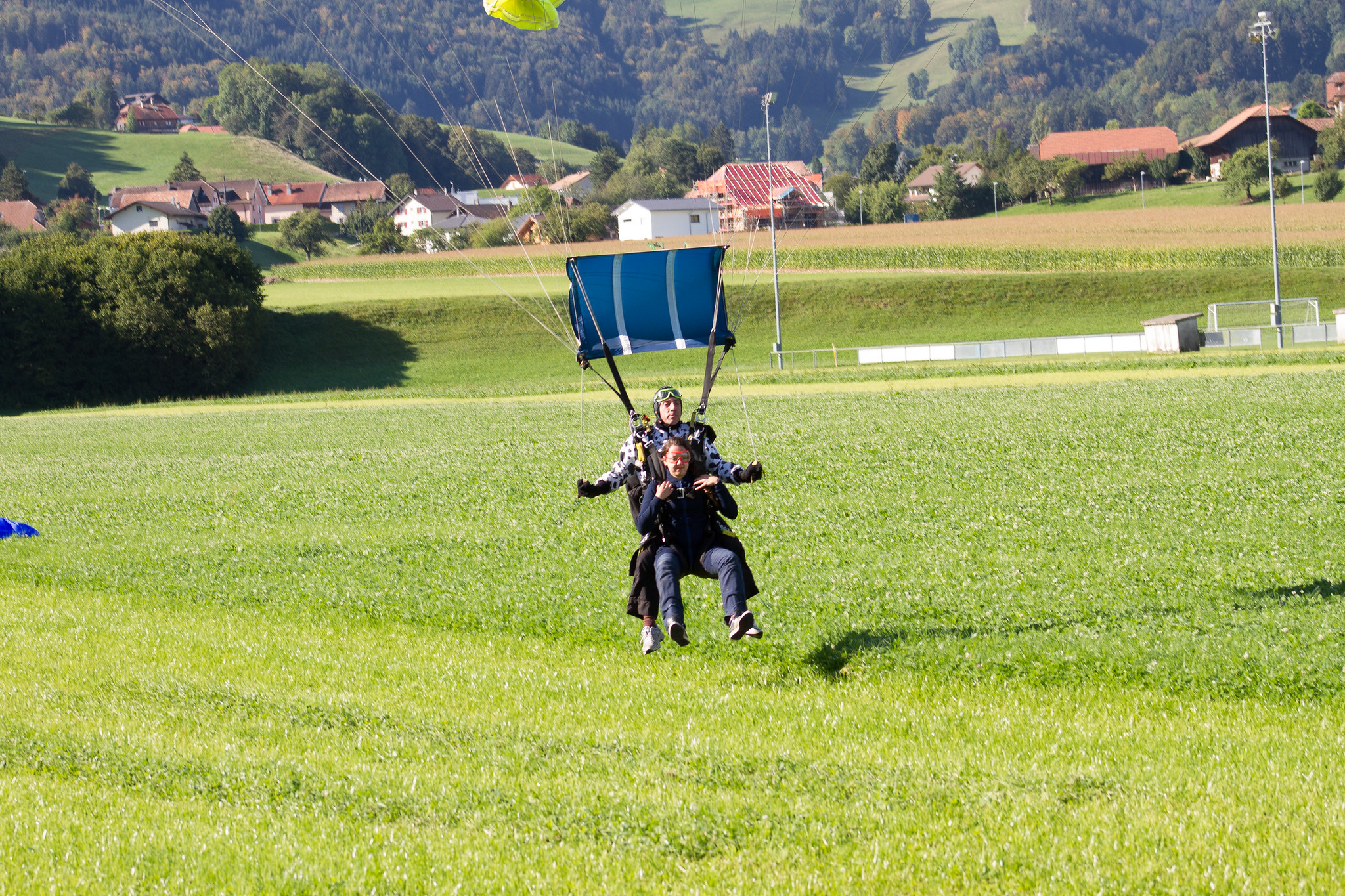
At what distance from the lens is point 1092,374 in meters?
42.2

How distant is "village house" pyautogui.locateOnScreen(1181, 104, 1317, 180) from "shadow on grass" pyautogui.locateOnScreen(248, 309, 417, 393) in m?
113

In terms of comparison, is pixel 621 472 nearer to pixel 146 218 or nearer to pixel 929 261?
pixel 929 261

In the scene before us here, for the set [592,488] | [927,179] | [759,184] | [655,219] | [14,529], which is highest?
[927,179]

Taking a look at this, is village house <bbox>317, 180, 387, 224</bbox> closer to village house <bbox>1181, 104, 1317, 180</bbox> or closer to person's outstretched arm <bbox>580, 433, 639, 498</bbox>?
village house <bbox>1181, 104, 1317, 180</bbox>

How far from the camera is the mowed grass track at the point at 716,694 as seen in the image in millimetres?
6578

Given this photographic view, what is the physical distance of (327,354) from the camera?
71062 mm

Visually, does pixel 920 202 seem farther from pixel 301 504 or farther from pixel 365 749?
pixel 365 749

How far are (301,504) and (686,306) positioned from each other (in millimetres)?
12783

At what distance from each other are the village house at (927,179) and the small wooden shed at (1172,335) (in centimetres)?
9832

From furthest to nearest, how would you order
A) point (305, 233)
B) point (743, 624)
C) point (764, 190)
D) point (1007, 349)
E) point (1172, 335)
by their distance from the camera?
point (305, 233), point (1007, 349), point (1172, 335), point (764, 190), point (743, 624)

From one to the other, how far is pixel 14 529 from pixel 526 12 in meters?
14.4

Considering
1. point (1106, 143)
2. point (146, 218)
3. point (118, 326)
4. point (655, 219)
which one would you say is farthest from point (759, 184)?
point (1106, 143)

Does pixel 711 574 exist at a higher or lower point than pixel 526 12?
lower

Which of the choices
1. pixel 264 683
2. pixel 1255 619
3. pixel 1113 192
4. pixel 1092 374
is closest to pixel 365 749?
pixel 264 683
